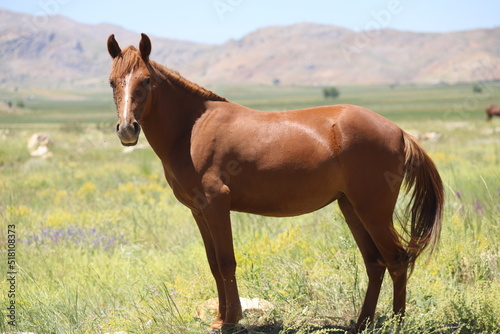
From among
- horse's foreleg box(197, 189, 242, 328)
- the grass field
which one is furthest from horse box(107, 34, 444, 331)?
the grass field

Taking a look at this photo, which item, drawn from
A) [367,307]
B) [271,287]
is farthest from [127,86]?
[367,307]

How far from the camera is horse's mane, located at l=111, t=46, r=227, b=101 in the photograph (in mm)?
3689

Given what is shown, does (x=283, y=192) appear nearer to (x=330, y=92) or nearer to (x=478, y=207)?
(x=478, y=207)

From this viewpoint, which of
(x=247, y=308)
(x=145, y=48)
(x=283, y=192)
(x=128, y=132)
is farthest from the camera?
(x=247, y=308)

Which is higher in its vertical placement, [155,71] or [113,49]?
[113,49]

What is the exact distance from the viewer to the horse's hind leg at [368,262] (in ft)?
13.6

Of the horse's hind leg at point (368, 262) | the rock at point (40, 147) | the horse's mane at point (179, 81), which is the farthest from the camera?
the rock at point (40, 147)

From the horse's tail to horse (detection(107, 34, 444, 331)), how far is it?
0.01 meters

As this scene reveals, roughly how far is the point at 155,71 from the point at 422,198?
2445 millimetres

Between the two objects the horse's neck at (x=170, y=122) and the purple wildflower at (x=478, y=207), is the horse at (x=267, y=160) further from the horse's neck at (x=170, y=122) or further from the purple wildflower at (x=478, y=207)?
the purple wildflower at (x=478, y=207)

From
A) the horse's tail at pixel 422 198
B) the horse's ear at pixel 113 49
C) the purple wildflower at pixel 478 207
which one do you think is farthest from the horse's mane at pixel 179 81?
the purple wildflower at pixel 478 207

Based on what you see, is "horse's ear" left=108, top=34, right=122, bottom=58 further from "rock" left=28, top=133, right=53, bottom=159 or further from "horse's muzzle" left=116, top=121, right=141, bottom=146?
"rock" left=28, top=133, right=53, bottom=159

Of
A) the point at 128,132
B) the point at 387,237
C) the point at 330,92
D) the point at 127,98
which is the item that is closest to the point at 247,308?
the point at 387,237

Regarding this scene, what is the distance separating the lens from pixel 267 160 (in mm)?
3885
